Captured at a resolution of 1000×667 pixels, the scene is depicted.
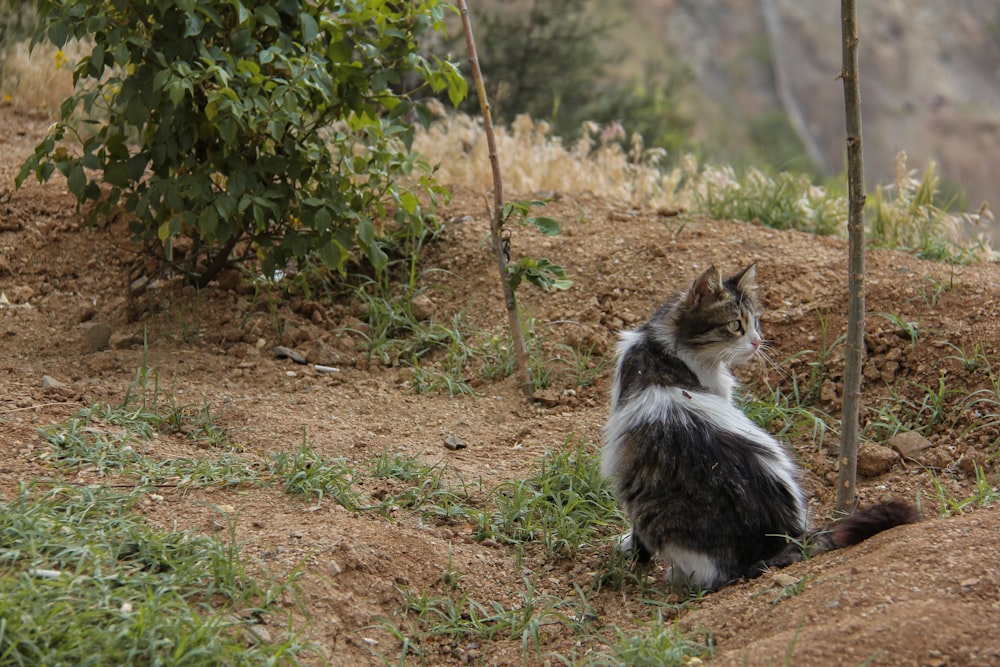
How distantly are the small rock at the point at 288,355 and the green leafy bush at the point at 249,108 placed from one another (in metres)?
0.45

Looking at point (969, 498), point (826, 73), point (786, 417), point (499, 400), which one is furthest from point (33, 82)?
point (826, 73)

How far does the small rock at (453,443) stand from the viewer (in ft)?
15.4

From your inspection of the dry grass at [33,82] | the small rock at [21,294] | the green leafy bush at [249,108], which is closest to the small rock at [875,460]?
the green leafy bush at [249,108]

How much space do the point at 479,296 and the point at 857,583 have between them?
3140 mm

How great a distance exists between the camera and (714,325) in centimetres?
401

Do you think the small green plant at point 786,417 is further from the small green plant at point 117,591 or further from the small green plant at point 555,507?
the small green plant at point 117,591

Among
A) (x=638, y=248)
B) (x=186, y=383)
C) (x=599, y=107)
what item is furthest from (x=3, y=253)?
(x=599, y=107)

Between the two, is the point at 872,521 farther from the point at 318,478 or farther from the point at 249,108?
the point at 249,108

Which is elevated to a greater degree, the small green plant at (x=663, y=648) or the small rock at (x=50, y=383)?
the small green plant at (x=663, y=648)

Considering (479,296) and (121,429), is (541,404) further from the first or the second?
(121,429)

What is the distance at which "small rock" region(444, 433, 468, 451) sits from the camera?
15.4 ft

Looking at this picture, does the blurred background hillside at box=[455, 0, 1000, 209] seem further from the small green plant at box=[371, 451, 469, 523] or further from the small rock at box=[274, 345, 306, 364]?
the small green plant at box=[371, 451, 469, 523]

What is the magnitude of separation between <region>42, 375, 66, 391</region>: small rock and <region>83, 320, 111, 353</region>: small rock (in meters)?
0.55

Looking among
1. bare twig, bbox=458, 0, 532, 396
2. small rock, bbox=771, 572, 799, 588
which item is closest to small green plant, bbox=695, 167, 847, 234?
bare twig, bbox=458, 0, 532, 396
